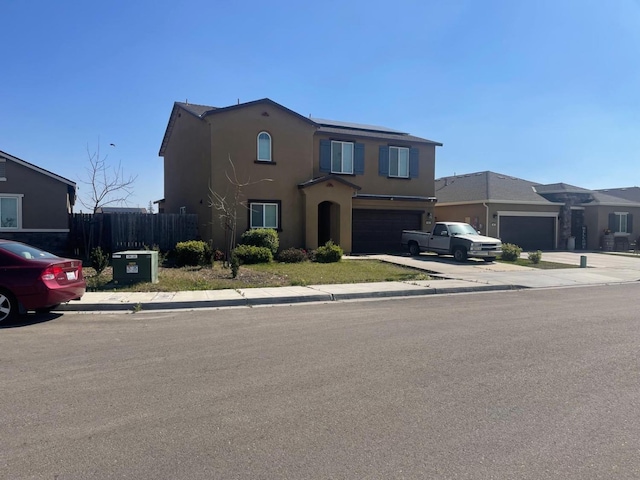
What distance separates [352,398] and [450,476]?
163cm

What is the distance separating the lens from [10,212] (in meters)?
18.8

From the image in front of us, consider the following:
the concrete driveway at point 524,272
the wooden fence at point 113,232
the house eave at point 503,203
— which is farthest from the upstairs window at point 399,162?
the wooden fence at point 113,232

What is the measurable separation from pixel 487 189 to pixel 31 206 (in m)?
24.4

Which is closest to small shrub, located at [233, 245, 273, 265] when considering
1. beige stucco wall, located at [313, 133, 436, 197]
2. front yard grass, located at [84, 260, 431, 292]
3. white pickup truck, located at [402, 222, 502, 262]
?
→ front yard grass, located at [84, 260, 431, 292]

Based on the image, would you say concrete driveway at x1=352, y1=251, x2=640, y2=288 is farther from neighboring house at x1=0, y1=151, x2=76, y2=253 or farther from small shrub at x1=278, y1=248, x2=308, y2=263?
neighboring house at x1=0, y1=151, x2=76, y2=253

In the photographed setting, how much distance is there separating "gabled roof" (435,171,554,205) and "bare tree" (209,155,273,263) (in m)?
15.1

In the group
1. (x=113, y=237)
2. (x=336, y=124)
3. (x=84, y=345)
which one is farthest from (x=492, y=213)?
(x=84, y=345)

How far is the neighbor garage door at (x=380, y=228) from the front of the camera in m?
24.0

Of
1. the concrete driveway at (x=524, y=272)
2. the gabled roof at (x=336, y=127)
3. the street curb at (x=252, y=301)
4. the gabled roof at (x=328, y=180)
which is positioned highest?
the gabled roof at (x=336, y=127)

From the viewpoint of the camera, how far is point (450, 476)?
3.43 metres

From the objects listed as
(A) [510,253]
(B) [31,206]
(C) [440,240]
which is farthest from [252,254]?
(A) [510,253]

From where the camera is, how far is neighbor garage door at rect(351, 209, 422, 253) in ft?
78.8

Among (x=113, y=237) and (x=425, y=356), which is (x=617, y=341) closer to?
(x=425, y=356)

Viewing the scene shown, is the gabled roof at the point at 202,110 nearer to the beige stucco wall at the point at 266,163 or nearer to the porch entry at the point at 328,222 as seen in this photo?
the beige stucco wall at the point at 266,163
